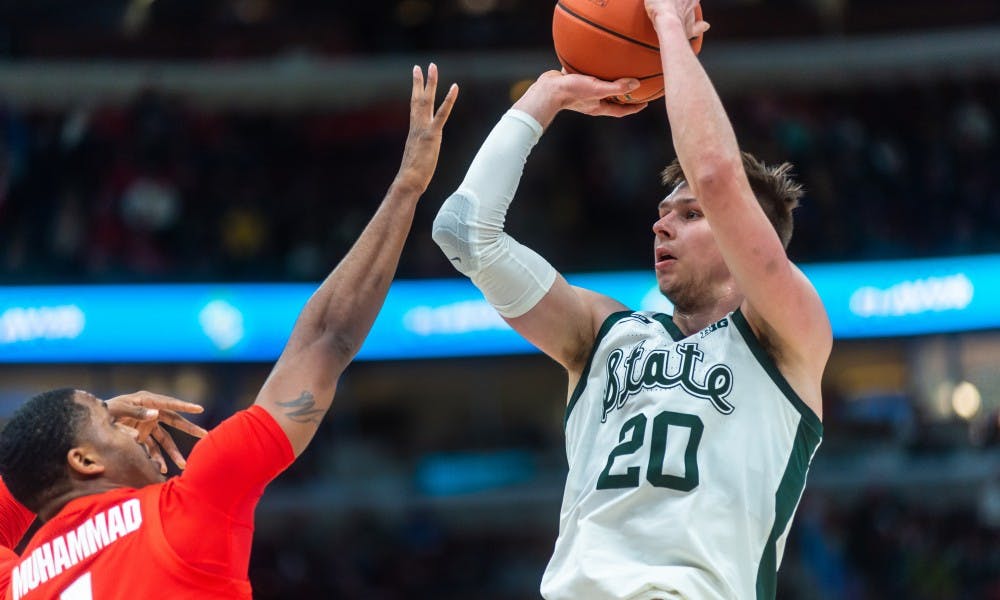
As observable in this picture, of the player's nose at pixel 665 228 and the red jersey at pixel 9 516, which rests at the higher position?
the player's nose at pixel 665 228

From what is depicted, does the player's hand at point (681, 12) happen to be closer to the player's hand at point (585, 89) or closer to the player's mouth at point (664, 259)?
the player's hand at point (585, 89)

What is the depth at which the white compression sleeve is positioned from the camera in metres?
3.29

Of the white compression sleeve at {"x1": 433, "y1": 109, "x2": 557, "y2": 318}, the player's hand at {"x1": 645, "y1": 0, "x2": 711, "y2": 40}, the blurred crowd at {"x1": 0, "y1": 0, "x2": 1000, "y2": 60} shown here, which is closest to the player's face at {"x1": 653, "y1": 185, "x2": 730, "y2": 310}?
the white compression sleeve at {"x1": 433, "y1": 109, "x2": 557, "y2": 318}

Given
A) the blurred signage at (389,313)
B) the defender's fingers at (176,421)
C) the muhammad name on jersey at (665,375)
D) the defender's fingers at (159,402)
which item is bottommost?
the defender's fingers at (176,421)

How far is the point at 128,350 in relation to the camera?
1220cm

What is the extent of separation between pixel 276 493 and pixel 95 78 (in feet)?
15.9

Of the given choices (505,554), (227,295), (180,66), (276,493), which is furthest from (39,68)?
(505,554)

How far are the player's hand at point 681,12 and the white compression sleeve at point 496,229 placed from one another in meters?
0.43

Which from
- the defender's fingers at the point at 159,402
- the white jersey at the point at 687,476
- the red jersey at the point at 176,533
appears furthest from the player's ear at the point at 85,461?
the white jersey at the point at 687,476

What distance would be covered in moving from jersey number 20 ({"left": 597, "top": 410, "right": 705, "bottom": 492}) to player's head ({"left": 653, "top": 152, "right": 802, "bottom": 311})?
0.41 metres

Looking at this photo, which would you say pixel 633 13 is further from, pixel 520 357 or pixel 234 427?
pixel 520 357

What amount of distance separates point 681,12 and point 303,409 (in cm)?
139

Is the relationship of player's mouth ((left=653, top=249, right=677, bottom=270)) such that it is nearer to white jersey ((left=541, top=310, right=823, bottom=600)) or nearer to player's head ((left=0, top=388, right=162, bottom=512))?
white jersey ((left=541, top=310, right=823, bottom=600))

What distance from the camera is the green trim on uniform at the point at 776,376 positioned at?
10.1 ft
